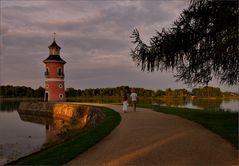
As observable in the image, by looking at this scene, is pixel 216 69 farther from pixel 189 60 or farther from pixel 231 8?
pixel 231 8

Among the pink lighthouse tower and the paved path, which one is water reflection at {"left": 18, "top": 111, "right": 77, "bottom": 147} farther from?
the pink lighthouse tower

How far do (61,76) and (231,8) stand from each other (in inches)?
1565

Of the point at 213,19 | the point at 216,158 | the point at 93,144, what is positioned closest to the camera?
the point at 216,158

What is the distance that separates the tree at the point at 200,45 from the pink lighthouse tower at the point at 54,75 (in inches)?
1384

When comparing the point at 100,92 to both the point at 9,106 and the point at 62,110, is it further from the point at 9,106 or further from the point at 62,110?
the point at 62,110

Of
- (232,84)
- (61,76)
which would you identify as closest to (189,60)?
(232,84)

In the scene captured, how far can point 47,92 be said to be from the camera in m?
51.7

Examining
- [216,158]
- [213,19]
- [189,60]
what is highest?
[213,19]

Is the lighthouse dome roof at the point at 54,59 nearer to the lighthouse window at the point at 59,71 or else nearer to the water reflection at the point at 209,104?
the lighthouse window at the point at 59,71

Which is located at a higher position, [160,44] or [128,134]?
[160,44]

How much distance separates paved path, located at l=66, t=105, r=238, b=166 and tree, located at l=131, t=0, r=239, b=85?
313 cm

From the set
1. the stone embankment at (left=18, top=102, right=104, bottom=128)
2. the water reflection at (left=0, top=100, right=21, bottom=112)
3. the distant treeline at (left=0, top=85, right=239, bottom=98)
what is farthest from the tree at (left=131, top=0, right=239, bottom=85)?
the distant treeline at (left=0, top=85, right=239, bottom=98)

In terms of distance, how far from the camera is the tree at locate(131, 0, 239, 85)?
1378 cm

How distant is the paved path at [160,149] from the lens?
8.95 meters
